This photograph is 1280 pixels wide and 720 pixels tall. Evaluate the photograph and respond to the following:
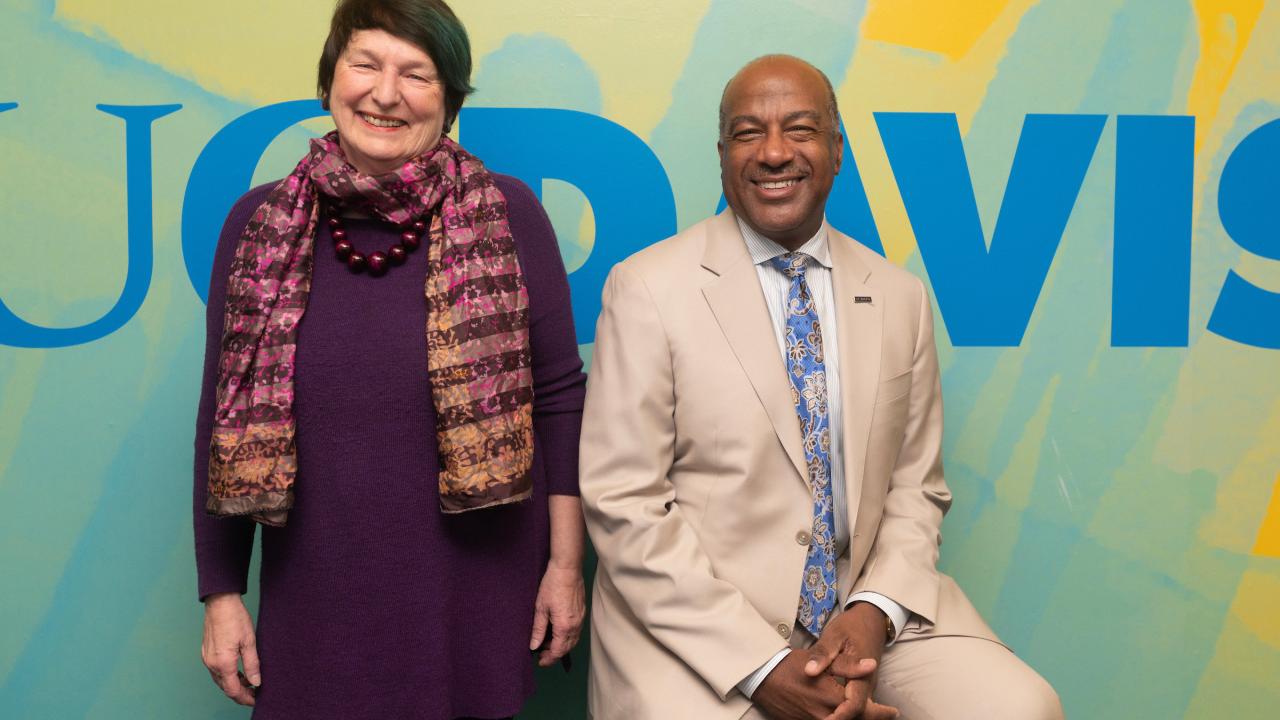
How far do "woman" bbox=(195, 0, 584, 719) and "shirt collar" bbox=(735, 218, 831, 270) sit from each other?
A: 0.47m

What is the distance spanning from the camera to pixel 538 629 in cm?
207

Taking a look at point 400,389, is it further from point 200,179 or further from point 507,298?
point 200,179

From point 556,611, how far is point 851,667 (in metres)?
0.56

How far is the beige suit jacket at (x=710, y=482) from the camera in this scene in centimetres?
193

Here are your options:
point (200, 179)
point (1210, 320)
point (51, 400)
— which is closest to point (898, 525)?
point (1210, 320)

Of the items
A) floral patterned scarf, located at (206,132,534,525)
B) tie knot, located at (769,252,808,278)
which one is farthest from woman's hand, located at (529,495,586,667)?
tie knot, located at (769,252,808,278)

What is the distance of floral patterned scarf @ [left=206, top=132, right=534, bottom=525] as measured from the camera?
186 cm

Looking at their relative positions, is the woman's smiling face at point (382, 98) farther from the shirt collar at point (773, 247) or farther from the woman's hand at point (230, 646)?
the woman's hand at point (230, 646)

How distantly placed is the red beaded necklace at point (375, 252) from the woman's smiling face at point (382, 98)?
0.13m

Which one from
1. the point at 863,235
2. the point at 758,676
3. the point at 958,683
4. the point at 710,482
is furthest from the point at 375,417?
the point at 863,235

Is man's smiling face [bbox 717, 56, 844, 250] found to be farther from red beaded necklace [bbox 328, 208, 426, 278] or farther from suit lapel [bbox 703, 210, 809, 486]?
red beaded necklace [bbox 328, 208, 426, 278]

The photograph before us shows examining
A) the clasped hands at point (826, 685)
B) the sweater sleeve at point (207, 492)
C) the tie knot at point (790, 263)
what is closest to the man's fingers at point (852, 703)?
the clasped hands at point (826, 685)

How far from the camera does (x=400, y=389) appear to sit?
1904mm

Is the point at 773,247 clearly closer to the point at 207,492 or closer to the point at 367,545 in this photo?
the point at 367,545
